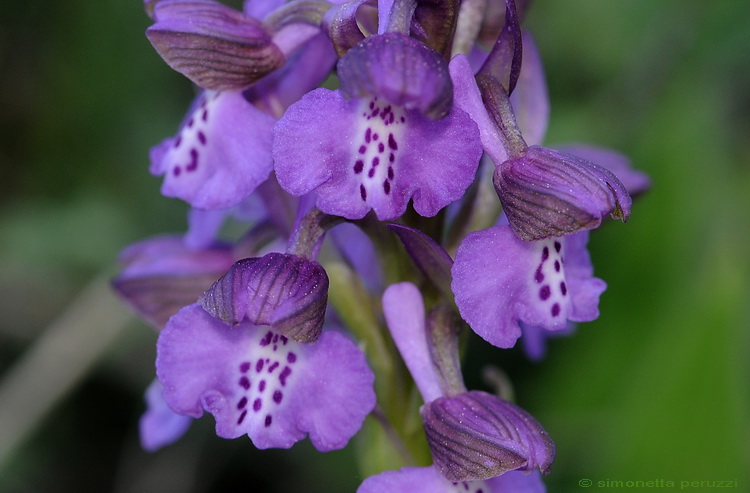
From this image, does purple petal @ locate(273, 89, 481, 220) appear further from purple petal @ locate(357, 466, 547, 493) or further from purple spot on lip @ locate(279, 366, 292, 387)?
purple petal @ locate(357, 466, 547, 493)

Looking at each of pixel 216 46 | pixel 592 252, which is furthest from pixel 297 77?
pixel 592 252

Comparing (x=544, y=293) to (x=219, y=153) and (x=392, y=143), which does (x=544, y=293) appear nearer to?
(x=392, y=143)

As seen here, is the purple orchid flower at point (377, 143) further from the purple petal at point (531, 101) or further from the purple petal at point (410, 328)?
the purple petal at point (531, 101)

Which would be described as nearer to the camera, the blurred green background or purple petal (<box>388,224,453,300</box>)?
purple petal (<box>388,224,453,300</box>)

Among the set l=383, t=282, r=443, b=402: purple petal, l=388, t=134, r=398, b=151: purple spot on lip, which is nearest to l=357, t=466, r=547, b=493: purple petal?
l=383, t=282, r=443, b=402: purple petal

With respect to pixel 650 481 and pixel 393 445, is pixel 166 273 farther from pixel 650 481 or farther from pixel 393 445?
pixel 650 481

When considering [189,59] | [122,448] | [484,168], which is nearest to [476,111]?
[484,168]
